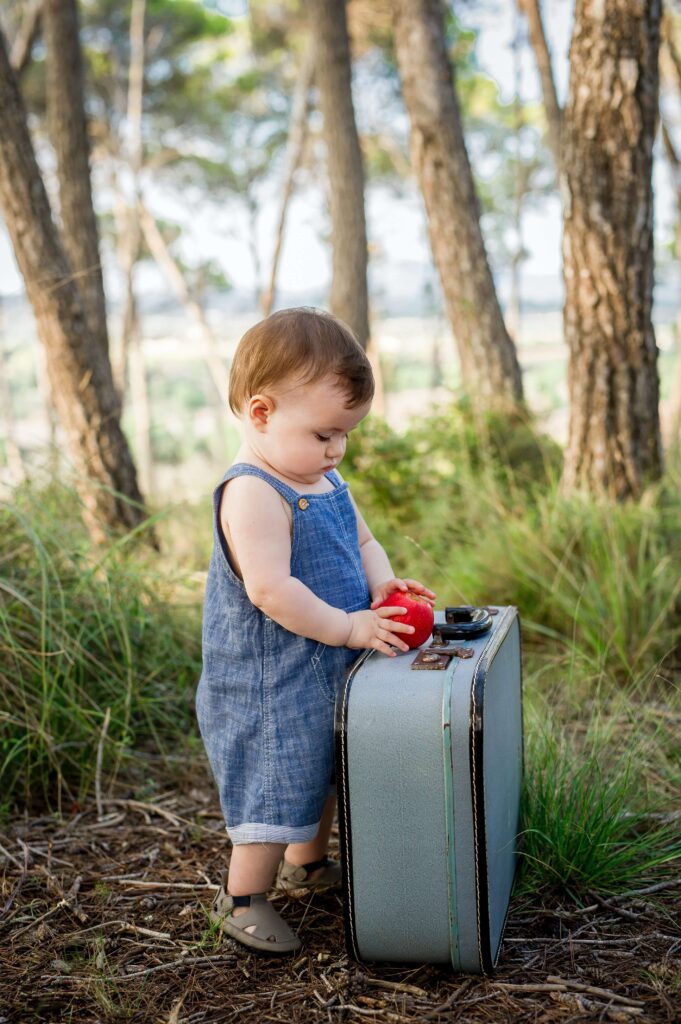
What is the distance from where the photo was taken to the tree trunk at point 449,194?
21.4ft

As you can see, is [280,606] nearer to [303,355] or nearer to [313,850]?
[303,355]

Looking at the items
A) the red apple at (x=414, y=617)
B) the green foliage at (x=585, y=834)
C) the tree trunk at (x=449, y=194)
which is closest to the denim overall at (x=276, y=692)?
the red apple at (x=414, y=617)

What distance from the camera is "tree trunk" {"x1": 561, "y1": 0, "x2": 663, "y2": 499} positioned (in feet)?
12.9

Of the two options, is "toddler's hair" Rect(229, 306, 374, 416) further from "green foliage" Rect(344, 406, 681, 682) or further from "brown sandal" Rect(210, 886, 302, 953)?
"brown sandal" Rect(210, 886, 302, 953)

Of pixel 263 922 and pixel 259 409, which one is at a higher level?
pixel 259 409

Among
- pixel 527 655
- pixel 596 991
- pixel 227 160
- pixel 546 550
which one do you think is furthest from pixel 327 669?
pixel 227 160

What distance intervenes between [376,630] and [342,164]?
8101 millimetres

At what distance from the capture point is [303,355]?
6.26ft

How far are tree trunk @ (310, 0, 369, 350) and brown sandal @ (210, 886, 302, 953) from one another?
289 inches

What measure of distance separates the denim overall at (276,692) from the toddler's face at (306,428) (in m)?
0.05

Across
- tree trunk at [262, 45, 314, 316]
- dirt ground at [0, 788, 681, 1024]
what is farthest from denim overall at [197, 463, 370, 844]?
tree trunk at [262, 45, 314, 316]

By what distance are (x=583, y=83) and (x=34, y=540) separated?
2801 mm

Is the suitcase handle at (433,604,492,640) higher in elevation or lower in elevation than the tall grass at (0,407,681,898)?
higher

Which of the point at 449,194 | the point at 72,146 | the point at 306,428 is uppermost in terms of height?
the point at 72,146
